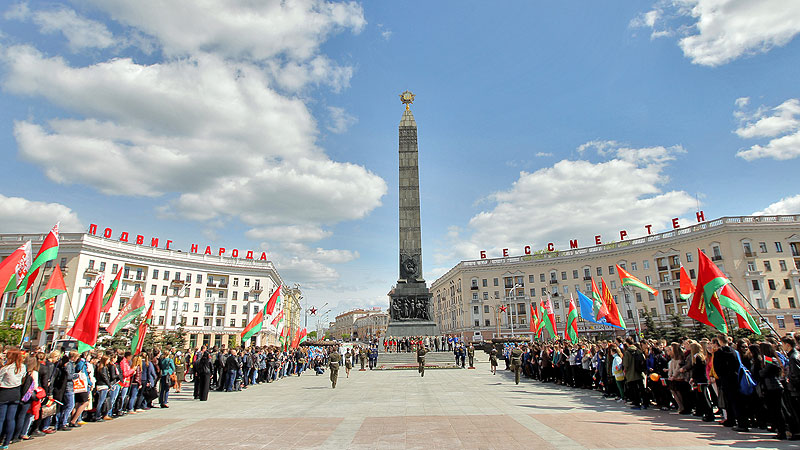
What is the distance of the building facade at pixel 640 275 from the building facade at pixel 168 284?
32.4m

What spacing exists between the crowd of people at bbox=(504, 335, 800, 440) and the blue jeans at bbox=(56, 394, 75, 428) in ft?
44.3

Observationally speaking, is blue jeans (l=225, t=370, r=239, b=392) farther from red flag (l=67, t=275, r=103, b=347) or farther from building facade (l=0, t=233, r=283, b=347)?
building facade (l=0, t=233, r=283, b=347)

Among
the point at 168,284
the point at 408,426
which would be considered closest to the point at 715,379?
the point at 408,426

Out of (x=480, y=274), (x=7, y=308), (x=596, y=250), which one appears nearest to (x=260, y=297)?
(x=7, y=308)

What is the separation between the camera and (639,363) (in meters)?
11.3

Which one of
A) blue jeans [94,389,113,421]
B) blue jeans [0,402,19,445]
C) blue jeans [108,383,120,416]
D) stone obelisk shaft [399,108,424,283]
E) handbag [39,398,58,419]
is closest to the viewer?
blue jeans [0,402,19,445]

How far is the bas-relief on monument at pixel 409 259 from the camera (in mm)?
32156

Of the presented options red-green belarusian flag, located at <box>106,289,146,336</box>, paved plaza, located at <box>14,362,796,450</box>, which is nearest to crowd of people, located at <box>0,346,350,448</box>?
paved plaza, located at <box>14,362,796,450</box>

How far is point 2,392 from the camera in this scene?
7.16 metres

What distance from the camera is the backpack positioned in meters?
11.3

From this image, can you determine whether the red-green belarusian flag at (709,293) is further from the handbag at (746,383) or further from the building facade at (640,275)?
the building facade at (640,275)

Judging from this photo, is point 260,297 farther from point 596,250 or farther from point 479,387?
point 479,387

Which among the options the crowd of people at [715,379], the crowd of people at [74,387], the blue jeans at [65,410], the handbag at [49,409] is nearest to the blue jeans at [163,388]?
the crowd of people at [74,387]

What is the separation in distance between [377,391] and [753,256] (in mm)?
54865
